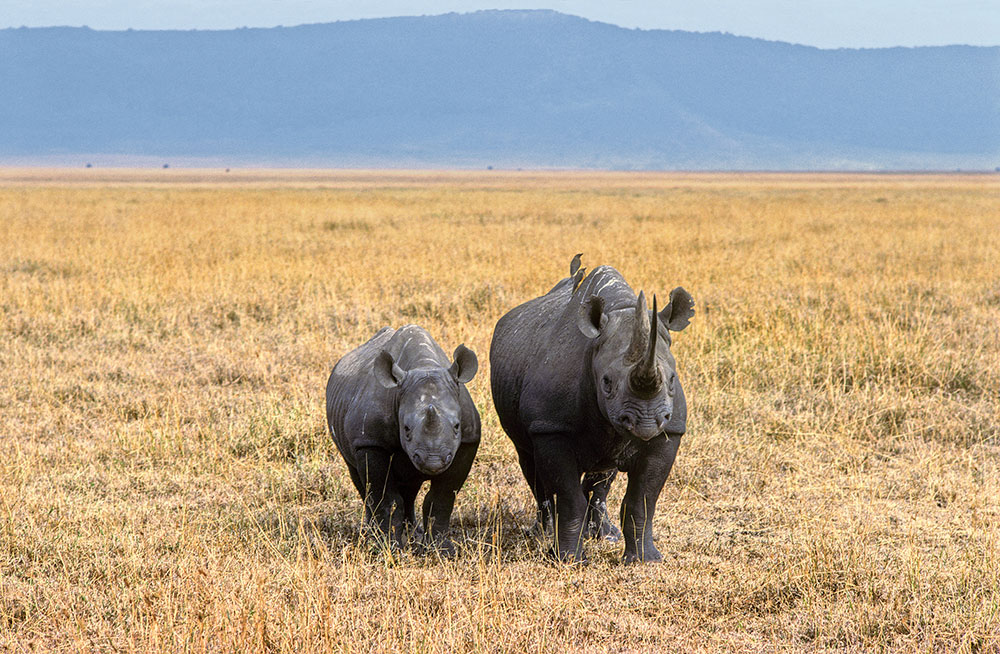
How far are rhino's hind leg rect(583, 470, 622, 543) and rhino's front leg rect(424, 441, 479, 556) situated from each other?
707 millimetres

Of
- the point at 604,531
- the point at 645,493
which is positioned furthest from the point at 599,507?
the point at 645,493

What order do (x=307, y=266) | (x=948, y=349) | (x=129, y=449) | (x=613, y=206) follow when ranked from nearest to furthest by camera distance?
1. (x=129, y=449)
2. (x=948, y=349)
3. (x=307, y=266)
4. (x=613, y=206)

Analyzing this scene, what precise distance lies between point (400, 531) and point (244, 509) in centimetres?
108

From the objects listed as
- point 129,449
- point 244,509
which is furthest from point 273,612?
point 129,449

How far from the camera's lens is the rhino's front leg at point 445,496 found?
509 centimetres

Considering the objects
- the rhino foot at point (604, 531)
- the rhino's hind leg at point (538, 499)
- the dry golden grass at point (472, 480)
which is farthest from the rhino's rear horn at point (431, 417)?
the rhino foot at point (604, 531)

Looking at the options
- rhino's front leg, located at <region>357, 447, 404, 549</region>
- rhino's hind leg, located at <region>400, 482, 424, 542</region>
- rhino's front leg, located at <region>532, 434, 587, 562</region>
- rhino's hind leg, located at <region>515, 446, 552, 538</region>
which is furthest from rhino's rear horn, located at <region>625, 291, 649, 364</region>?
rhino's hind leg, located at <region>400, 482, 424, 542</region>

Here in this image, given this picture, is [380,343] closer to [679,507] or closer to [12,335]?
[679,507]

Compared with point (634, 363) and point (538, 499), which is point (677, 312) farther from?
point (538, 499)

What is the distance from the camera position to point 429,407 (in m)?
4.73

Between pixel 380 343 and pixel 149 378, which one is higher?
pixel 380 343

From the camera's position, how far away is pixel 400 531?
529cm

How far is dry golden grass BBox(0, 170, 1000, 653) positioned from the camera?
4.34 meters

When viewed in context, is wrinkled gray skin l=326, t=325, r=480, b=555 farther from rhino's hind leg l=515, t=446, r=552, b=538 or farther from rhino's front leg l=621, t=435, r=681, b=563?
rhino's front leg l=621, t=435, r=681, b=563
